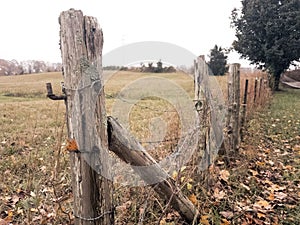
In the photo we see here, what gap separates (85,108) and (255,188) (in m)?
2.66

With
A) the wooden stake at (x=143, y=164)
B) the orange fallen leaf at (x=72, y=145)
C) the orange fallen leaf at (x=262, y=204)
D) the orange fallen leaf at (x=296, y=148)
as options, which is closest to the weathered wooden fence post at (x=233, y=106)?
the orange fallen leaf at (x=262, y=204)

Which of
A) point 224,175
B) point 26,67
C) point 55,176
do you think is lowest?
point 224,175

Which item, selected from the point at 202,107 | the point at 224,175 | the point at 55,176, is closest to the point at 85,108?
the point at 55,176

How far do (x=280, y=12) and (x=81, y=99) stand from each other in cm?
2006

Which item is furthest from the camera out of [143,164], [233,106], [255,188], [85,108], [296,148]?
[296,148]

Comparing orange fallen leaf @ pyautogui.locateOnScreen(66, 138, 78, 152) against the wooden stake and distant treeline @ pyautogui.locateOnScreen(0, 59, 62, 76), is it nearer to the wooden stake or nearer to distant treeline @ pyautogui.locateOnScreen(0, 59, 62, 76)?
the wooden stake

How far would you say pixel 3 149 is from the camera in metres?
4.49

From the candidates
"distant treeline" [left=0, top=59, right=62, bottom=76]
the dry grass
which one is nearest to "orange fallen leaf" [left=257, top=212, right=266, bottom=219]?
the dry grass

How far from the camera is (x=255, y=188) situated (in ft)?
10.6

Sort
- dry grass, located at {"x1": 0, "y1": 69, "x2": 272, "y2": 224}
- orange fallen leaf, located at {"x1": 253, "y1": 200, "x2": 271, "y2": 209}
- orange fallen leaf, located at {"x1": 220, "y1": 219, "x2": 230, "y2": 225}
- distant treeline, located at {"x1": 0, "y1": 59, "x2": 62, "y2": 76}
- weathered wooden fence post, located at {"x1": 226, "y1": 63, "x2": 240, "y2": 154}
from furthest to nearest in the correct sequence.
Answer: distant treeline, located at {"x1": 0, "y1": 59, "x2": 62, "y2": 76}, weathered wooden fence post, located at {"x1": 226, "y1": 63, "x2": 240, "y2": 154}, orange fallen leaf, located at {"x1": 253, "y1": 200, "x2": 271, "y2": 209}, orange fallen leaf, located at {"x1": 220, "y1": 219, "x2": 230, "y2": 225}, dry grass, located at {"x1": 0, "y1": 69, "x2": 272, "y2": 224}

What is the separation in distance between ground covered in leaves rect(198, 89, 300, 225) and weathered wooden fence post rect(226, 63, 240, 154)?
9.6 inches

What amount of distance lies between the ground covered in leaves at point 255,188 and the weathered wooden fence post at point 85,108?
1366 mm

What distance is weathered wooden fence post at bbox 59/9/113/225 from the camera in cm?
133

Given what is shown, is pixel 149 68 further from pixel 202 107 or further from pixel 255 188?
pixel 255 188
